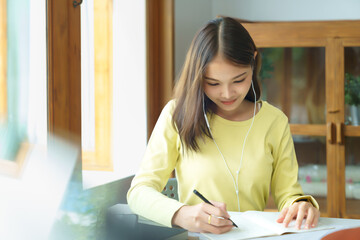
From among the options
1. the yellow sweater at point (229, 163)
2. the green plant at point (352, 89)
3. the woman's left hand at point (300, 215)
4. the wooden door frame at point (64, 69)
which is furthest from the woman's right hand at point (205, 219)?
the green plant at point (352, 89)

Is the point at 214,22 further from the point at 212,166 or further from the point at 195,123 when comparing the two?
the point at 212,166

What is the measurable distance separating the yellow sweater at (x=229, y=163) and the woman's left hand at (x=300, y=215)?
0.60 ft

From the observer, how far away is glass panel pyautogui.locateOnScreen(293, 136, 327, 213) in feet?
9.57

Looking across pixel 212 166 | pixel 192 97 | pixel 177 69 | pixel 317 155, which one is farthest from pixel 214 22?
pixel 317 155

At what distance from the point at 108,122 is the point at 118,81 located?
0.80ft

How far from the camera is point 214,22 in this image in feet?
4.73

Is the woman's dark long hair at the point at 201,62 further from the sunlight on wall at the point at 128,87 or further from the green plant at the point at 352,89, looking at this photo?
the green plant at the point at 352,89

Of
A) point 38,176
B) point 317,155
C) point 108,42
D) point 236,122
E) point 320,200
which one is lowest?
point 320,200

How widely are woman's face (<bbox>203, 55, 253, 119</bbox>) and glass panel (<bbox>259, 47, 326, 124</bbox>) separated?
162 centimetres

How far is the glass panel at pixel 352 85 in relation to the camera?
2.89 meters

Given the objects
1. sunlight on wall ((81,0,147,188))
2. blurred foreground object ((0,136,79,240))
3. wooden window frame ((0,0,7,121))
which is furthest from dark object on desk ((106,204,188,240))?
sunlight on wall ((81,0,147,188))

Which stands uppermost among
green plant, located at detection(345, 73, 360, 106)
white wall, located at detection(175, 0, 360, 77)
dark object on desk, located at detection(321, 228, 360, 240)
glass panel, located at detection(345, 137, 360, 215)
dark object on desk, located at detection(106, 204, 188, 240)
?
white wall, located at detection(175, 0, 360, 77)

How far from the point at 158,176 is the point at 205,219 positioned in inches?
13.7

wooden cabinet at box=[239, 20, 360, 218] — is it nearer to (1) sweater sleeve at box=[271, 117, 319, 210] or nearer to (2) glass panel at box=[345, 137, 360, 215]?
(2) glass panel at box=[345, 137, 360, 215]
